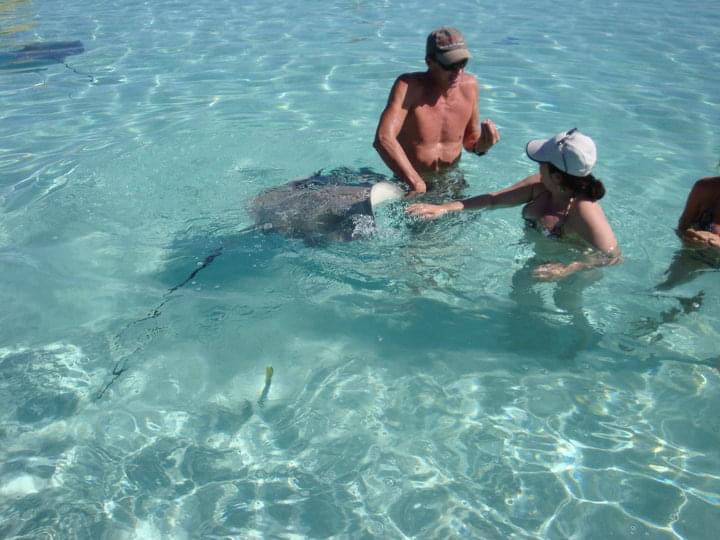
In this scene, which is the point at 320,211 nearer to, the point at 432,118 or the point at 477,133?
the point at 432,118

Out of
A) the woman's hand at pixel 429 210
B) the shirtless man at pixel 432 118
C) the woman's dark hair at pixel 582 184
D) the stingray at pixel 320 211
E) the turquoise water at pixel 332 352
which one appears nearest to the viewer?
the turquoise water at pixel 332 352

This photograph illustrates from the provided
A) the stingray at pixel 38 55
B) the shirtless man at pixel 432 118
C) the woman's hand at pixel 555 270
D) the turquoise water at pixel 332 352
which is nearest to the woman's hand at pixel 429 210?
the shirtless man at pixel 432 118

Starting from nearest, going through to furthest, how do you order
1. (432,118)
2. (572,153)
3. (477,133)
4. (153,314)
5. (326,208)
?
(572,153) → (153,314) → (326,208) → (432,118) → (477,133)

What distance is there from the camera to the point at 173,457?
10.3 ft

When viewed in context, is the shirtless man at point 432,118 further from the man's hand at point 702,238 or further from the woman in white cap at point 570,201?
the man's hand at point 702,238

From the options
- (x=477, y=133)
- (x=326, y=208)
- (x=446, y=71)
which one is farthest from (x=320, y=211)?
(x=477, y=133)

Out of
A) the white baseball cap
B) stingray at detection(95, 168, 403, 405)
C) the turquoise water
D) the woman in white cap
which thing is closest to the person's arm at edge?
the turquoise water

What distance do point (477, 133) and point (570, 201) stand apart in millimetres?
1612

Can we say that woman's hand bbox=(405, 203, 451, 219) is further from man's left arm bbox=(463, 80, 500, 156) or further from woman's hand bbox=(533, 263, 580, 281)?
man's left arm bbox=(463, 80, 500, 156)

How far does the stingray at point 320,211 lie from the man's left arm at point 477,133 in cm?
81

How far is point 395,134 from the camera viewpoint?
14.7 ft

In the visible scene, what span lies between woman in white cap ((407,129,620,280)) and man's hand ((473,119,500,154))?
926mm

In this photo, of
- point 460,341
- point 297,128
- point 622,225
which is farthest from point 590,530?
point 297,128

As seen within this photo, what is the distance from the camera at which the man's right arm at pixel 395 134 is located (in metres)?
4.39
